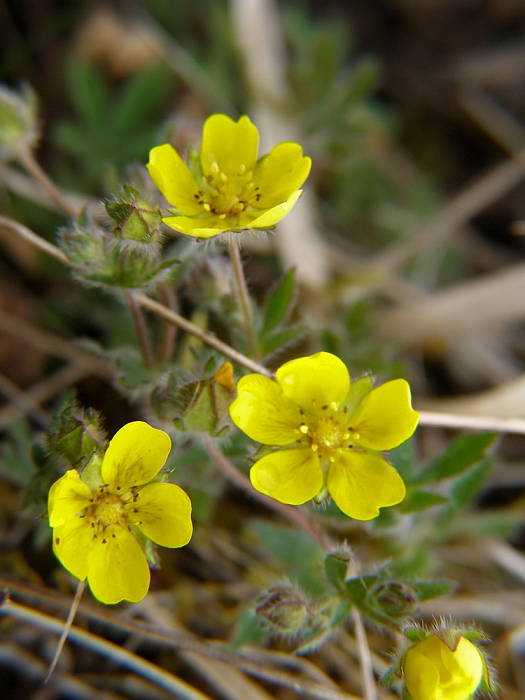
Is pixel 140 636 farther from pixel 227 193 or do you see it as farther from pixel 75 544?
pixel 227 193

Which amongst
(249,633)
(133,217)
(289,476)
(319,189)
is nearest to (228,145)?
(133,217)

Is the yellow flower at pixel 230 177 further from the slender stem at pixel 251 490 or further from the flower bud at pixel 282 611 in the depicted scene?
the flower bud at pixel 282 611

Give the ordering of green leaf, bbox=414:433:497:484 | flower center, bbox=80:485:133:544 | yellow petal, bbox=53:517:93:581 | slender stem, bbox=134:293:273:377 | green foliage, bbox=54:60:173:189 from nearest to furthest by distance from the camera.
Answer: yellow petal, bbox=53:517:93:581
flower center, bbox=80:485:133:544
slender stem, bbox=134:293:273:377
green leaf, bbox=414:433:497:484
green foliage, bbox=54:60:173:189

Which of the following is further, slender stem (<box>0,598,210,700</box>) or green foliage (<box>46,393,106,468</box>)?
slender stem (<box>0,598,210,700</box>)

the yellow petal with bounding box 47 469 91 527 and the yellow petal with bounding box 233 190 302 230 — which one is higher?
the yellow petal with bounding box 233 190 302 230

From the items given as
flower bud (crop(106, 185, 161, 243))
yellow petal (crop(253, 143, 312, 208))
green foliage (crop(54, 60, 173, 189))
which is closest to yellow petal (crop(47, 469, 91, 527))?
flower bud (crop(106, 185, 161, 243))

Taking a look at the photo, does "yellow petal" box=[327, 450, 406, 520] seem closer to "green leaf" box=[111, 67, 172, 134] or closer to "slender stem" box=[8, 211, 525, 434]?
"slender stem" box=[8, 211, 525, 434]
